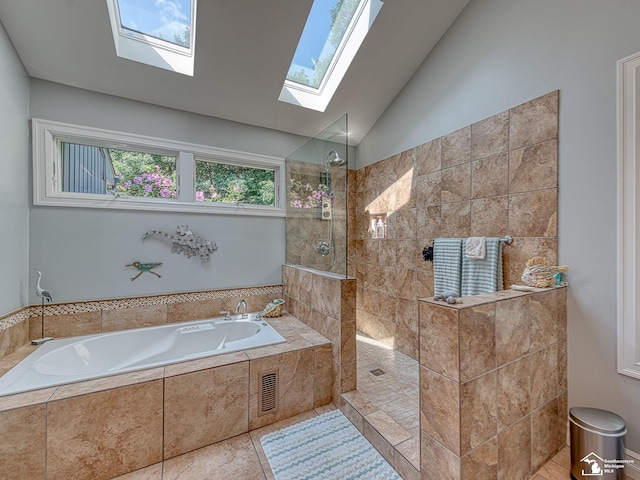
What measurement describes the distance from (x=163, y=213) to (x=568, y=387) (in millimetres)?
3468

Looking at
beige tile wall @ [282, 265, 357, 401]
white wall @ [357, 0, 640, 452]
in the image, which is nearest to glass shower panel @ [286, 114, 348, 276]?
beige tile wall @ [282, 265, 357, 401]

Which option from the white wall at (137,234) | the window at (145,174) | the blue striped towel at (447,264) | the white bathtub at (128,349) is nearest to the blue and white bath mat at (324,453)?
the white bathtub at (128,349)

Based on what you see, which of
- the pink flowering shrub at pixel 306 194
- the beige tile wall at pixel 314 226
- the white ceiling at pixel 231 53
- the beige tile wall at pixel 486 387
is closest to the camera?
the beige tile wall at pixel 486 387

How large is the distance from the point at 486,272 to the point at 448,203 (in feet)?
2.32

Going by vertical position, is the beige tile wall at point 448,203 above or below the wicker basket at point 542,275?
above

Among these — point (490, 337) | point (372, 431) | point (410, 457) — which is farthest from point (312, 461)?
point (490, 337)

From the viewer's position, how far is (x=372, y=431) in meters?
1.72

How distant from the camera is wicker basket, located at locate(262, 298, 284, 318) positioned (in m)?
2.85

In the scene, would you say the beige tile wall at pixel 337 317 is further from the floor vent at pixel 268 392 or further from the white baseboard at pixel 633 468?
the white baseboard at pixel 633 468

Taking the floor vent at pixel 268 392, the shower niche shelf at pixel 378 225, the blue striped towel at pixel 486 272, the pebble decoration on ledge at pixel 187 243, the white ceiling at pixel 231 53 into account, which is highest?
the white ceiling at pixel 231 53

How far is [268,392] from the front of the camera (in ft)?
6.35

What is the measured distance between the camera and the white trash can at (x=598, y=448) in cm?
132

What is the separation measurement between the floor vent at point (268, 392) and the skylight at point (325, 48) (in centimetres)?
264

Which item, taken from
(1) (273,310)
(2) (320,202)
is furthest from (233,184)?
(1) (273,310)
